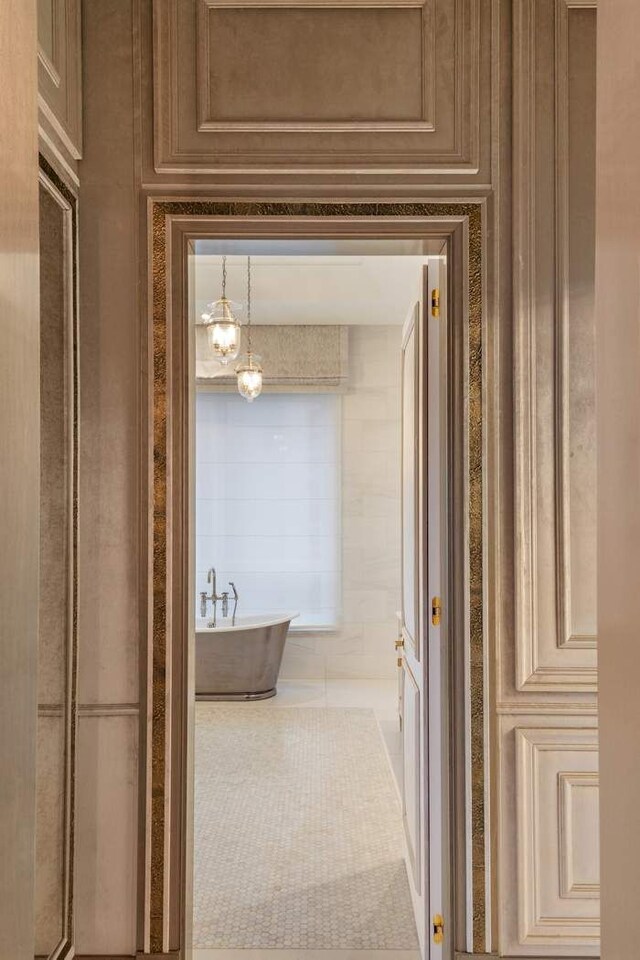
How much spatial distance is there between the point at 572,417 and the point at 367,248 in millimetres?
759

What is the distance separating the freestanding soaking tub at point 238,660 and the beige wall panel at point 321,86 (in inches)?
155

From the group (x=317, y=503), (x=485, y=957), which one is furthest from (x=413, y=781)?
(x=317, y=503)

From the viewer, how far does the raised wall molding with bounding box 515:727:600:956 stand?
1.96 metres

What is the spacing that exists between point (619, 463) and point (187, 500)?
1.56 metres

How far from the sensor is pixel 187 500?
205cm

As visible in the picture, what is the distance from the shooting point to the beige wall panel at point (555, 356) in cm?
199

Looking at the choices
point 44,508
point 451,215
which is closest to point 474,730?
point 44,508

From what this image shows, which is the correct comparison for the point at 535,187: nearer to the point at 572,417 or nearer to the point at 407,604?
the point at 572,417

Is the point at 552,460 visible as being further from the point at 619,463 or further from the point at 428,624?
the point at 619,463

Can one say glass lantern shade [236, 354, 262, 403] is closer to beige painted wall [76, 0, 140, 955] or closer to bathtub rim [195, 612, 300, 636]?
bathtub rim [195, 612, 300, 636]

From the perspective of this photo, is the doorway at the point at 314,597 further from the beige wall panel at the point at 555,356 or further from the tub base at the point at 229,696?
the beige wall panel at the point at 555,356

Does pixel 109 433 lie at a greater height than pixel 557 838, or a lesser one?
greater

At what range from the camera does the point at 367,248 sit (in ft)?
6.93

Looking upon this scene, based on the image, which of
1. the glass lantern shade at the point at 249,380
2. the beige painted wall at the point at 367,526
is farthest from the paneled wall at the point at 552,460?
the beige painted wall at the point at 367,526
